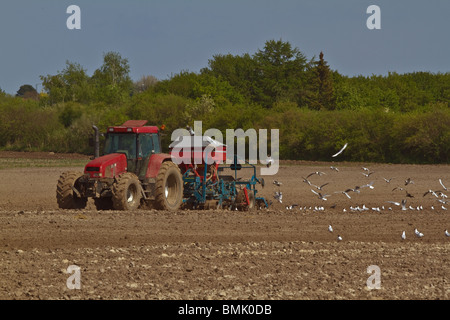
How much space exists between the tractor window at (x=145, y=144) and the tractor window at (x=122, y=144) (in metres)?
0.20

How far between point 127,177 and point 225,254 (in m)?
5.84

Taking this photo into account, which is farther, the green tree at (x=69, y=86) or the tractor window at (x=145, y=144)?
the green tree at (x=69, y=86)

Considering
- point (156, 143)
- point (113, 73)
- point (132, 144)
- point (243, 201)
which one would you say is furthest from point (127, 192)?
point (113, 73)

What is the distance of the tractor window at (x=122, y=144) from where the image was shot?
19.3 meters

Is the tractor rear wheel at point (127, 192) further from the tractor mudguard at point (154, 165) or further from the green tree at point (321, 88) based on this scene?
the green tree at point (321, 88)

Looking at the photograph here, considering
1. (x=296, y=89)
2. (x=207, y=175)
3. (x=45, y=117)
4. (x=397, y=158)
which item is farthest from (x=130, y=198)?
(x=296, y=89)

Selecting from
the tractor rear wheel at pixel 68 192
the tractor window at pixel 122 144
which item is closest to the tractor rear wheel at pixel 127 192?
the tractor window at pixel 122 144

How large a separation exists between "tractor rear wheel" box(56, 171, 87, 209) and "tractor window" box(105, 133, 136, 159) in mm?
1124

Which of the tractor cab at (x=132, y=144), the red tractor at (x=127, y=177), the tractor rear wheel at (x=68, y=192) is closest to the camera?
the red tractor at (x=127, y=177)

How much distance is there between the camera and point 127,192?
18.7m

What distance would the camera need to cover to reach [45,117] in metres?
69.4

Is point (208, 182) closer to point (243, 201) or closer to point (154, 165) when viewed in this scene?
point (243, 201)

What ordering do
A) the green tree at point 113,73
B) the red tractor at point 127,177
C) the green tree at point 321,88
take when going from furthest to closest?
the green tree at point 113,73, the green tree at point 321,88, the red tractor at point 127,177
